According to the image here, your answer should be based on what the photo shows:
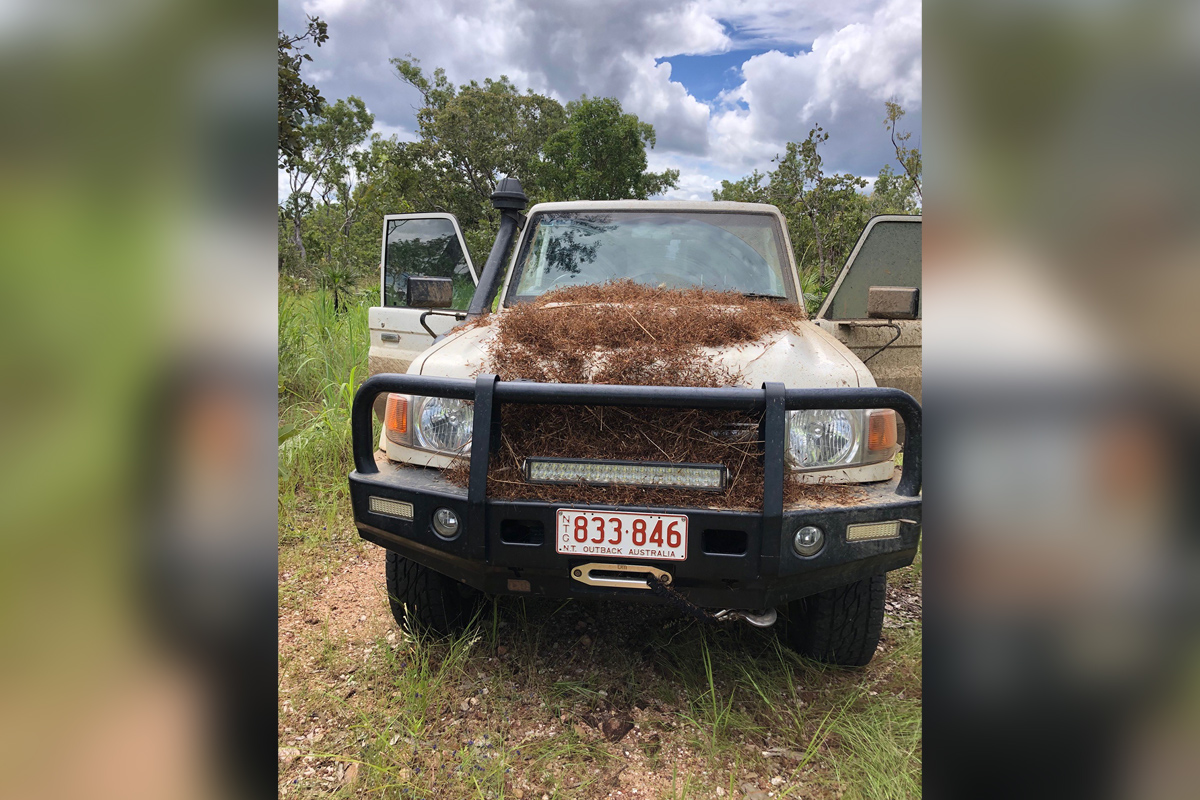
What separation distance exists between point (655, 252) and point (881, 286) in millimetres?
1090

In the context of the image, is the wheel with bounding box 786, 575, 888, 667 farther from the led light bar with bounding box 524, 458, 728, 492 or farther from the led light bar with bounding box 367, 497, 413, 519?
the led light bar with bounding box 367, 497, 413, 519

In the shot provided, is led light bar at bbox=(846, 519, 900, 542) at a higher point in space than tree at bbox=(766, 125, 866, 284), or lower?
→ lower

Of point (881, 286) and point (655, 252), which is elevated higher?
point (655, 252)

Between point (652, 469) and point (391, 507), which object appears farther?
→ point (391, 507)

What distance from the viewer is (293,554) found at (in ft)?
12.3

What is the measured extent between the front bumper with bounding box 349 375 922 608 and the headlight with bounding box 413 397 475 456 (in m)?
0.14

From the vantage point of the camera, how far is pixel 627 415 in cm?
208

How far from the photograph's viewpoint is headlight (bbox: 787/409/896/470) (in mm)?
2100

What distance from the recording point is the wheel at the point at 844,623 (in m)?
2.42

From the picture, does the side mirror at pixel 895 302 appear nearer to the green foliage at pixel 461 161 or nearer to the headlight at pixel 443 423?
the headlight at pixel 443 423

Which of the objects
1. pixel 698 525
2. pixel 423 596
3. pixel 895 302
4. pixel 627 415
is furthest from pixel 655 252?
pixel 423 596

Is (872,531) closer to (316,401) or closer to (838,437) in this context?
(838,437)

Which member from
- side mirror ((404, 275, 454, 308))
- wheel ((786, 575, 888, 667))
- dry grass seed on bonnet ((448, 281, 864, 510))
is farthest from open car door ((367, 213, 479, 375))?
wheel ((786, 575, 888, 667))

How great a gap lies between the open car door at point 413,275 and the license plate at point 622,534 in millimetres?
1658
